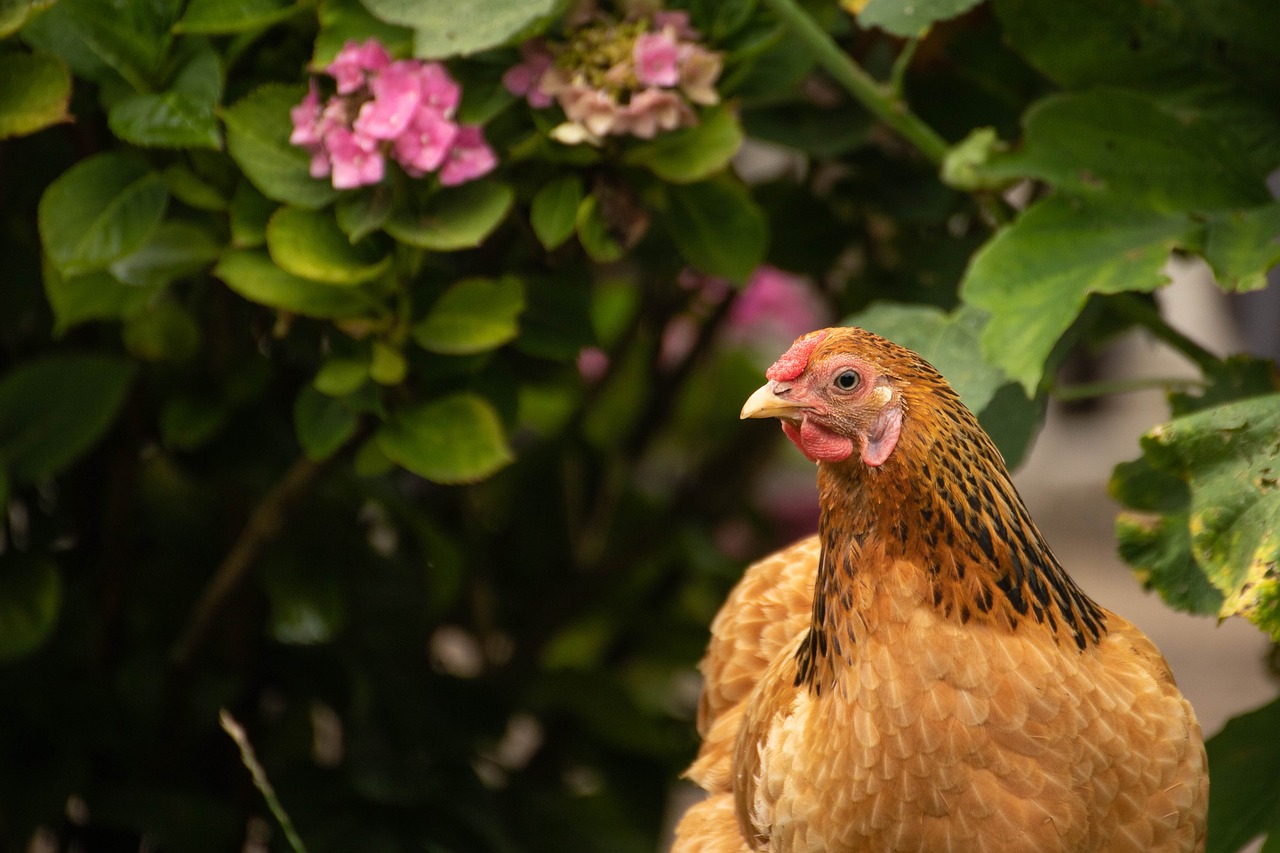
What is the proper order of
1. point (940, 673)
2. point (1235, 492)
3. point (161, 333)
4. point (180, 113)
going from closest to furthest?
point (940, 673) < point (1235, 492) < point (180, 113) < point (161, 333)

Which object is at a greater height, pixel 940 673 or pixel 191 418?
pixel 940 673

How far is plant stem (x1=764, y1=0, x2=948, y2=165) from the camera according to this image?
126 cm

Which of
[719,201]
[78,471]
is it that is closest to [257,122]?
[719,201]

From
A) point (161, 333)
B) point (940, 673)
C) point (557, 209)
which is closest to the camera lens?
point (940, 673)

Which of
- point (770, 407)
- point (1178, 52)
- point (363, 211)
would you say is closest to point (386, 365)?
point (363, 211)

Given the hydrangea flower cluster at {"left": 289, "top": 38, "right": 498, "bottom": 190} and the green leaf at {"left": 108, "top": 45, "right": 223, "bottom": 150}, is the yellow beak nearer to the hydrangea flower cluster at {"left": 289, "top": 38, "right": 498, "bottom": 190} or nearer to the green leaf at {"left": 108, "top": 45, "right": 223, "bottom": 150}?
the hydrangea flower cluster at {"left": 289, "top": 38, "right": 498, "bottom": 190}

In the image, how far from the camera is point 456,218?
123 cm

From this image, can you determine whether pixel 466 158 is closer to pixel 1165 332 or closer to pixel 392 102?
pixel 392 102

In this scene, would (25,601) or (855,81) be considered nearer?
(855,81)

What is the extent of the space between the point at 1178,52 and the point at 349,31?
847 mm

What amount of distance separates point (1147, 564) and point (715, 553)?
32.4 inches

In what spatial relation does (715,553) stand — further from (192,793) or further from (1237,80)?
(1237,80)

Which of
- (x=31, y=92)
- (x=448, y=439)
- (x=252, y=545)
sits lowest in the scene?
(x=252, y=545)

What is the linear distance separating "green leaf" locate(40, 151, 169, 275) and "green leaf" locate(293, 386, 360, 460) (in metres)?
0.23
